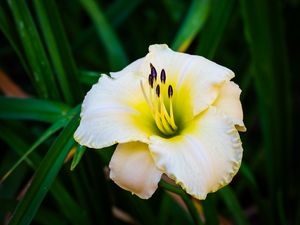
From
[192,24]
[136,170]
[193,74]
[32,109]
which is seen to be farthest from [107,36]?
[136,170]

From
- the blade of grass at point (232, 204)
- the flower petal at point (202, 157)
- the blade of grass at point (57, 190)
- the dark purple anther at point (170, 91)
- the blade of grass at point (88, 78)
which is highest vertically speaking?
the blade of grass at point (88, 78)

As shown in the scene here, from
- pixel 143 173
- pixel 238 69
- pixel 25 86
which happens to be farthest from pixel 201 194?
pixel 25 86

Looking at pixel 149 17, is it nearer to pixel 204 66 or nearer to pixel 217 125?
pixel 204 66

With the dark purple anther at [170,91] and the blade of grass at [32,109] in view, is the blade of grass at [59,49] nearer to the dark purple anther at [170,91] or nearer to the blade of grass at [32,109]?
the blade of grass at [32,109]

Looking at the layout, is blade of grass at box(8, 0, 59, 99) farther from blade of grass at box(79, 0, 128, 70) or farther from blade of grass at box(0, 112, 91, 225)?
blade of grass at box(79, 0, 128, 70)

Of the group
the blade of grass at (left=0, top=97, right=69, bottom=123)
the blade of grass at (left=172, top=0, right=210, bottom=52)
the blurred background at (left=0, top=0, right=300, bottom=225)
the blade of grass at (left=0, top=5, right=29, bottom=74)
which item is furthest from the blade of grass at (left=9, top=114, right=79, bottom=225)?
the blade of grass at (left=172, top=0, right=210, bottom=52)

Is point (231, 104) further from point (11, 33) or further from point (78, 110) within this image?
point (11, 33)

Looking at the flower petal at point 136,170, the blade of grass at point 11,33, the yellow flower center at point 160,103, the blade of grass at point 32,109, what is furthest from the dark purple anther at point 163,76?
the blade of grass at point 11,33
